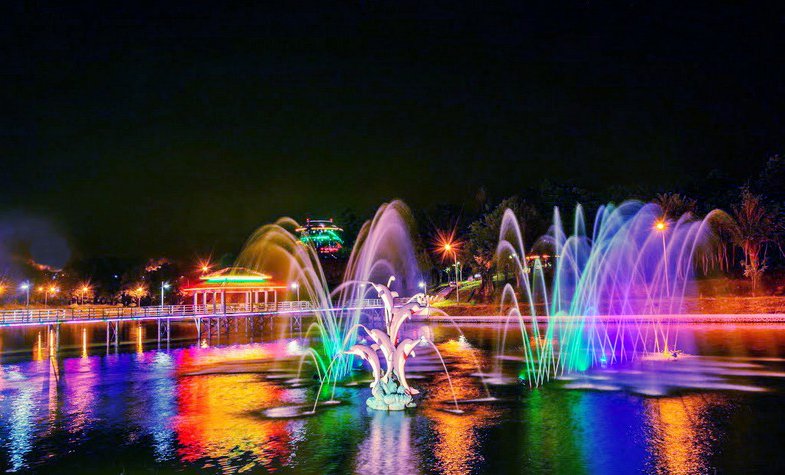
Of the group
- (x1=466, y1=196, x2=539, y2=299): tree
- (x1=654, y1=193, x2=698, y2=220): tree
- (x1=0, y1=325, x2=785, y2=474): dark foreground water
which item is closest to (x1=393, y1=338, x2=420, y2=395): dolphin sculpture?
(x1=0, y1=325, x2=785, y2=474): dark foreground water

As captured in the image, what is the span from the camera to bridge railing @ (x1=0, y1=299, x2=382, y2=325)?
60.4 m

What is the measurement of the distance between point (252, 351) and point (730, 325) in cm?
5215

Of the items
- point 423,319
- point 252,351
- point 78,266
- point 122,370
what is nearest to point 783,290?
point 423,319

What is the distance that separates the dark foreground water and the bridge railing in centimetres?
2028

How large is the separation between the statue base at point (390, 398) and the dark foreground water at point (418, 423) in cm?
65

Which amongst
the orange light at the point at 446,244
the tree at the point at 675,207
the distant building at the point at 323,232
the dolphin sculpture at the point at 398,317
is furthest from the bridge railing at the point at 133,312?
the distant building at the point at 323,232

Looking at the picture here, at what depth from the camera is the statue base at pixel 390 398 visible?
26.8m

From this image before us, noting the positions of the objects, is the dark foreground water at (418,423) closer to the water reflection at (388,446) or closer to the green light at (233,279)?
the water reflection at (388,446)

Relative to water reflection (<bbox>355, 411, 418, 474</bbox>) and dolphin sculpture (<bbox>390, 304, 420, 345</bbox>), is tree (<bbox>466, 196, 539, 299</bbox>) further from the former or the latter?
water reflection (<bbox>355, 411, 418, 474</bbox>)

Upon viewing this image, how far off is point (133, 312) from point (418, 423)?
53.8 meters

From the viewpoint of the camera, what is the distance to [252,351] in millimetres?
56281

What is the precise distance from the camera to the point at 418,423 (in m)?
24.3

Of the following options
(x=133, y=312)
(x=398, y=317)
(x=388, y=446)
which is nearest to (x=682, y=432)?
(x=388, y=446)

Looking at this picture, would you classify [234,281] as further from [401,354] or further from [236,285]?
[401,354]
